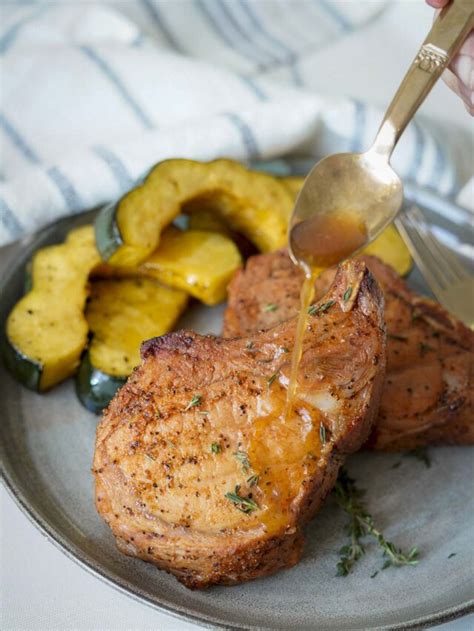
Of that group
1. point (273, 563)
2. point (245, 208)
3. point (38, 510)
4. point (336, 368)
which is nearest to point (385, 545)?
point (273, 563)

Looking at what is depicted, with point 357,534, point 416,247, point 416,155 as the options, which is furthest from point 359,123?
point 357,534

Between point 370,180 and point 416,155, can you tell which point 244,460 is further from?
point 416,155

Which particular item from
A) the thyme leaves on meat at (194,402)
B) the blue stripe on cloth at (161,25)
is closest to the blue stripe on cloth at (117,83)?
the blue stripe on cloth at (161,25)

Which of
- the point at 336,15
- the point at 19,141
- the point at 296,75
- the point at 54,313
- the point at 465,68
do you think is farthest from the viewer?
the point at 336,15

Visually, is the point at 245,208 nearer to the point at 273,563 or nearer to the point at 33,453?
the point at 33,453

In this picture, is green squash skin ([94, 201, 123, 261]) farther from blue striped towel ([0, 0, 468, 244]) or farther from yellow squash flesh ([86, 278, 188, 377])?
blue striped towel ([0, 0, 468, 244])
